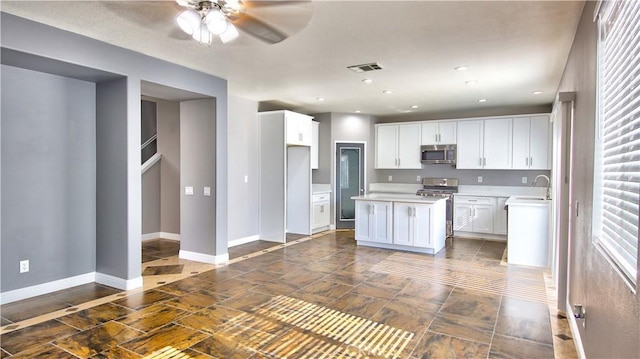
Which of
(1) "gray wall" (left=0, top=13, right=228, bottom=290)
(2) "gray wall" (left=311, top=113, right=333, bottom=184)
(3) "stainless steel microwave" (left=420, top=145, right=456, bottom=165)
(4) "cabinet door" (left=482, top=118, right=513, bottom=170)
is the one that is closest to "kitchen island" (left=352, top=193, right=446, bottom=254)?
(3) "stainless steel microwave" (left=420, top=145, right=456, bottom=165)

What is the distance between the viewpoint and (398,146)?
796 cm

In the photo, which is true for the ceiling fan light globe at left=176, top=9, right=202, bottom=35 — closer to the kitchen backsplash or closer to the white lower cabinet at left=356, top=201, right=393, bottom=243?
the white lower cabinet at left=356, top=201, right=393, bottom=243

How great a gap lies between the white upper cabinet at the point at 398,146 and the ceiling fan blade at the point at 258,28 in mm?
5179

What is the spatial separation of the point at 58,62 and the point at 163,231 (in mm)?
4221

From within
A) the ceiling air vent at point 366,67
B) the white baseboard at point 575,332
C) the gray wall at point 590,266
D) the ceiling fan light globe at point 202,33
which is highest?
the ceiling air vent at point 366,67

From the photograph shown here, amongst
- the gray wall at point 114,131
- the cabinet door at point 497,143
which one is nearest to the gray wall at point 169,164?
the gray wall at point 114,131

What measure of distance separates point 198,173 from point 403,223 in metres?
3.23

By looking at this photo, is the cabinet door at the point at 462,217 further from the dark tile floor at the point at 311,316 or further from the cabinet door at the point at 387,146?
the dark tile floor at the point at 311,316

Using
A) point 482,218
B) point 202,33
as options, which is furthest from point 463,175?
point 202,33

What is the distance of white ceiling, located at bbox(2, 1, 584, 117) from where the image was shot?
278cm

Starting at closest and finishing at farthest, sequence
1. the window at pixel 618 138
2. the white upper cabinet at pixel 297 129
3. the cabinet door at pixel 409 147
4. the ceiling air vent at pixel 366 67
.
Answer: the window at pixel 618 138
the ceiling air vent at pixel 366 67
the white upper cabinet at pixel 297 129
the cabinet door at pixel 409 147

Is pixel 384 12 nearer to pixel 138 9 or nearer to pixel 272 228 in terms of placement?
pixel 138 9

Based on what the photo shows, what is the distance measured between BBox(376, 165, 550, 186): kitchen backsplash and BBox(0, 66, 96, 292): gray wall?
5632 mm

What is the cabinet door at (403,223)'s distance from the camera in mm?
5707
